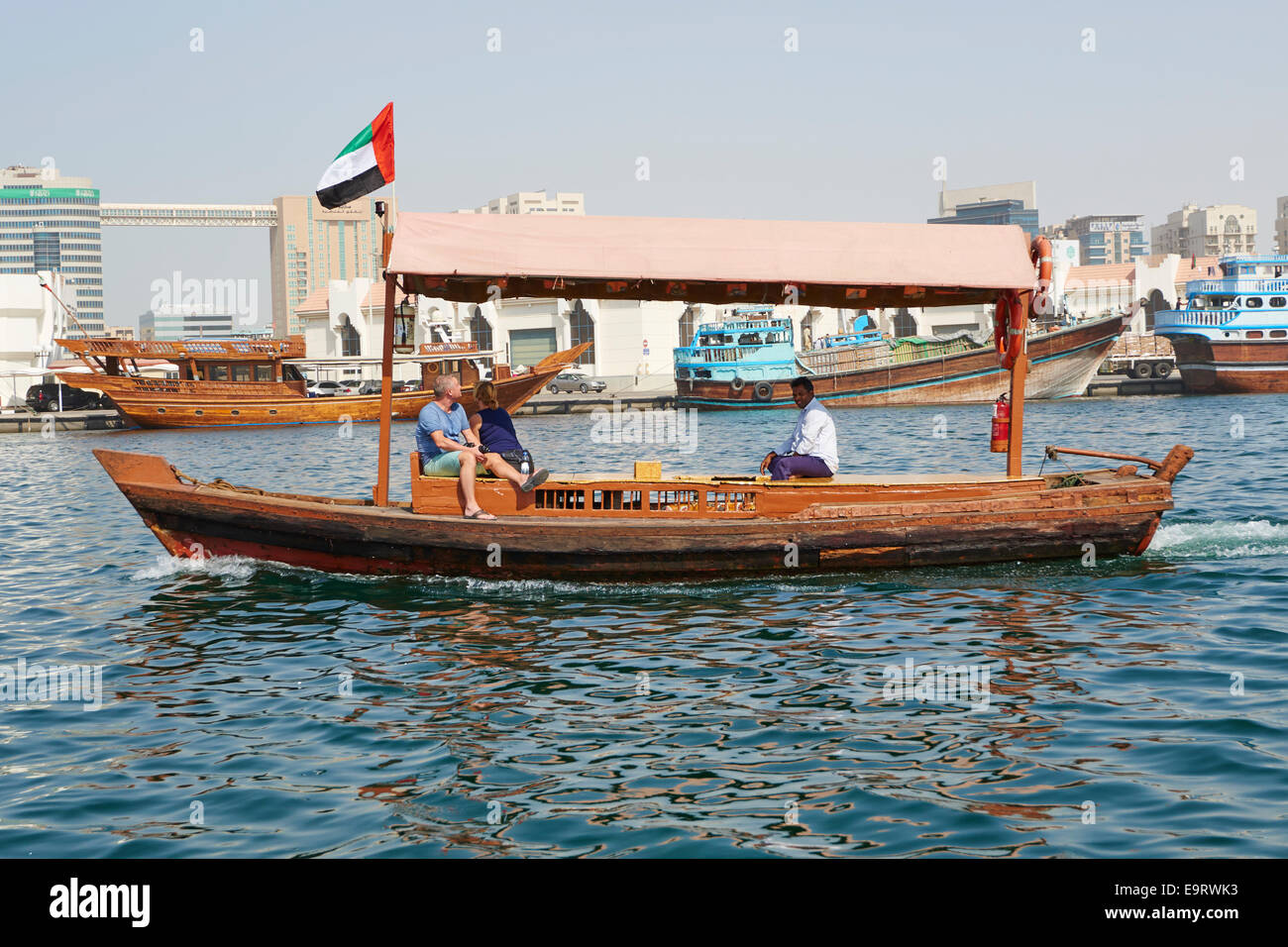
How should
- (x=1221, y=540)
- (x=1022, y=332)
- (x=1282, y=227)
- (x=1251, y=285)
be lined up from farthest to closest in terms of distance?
(x=1282, y=227), (x=1251, y=285), (x=1221, y=540), (x=1022, y=332)

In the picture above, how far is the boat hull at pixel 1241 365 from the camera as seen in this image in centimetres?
4647

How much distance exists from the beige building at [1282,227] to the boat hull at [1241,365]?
454ft

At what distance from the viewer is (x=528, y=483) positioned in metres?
11.8

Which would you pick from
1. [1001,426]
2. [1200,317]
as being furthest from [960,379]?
[1001,426]

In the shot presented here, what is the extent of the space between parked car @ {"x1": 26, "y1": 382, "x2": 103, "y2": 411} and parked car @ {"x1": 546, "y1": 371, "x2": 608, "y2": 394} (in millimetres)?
23090

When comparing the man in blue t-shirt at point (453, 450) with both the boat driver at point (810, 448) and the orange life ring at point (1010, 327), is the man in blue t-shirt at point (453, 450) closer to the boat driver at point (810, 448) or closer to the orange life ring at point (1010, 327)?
the boat driver at point (810, 448)

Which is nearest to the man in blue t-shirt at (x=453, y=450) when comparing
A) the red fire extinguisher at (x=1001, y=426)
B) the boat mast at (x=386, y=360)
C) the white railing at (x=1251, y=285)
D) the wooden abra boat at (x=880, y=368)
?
the boat mast at (x=386, y=360)

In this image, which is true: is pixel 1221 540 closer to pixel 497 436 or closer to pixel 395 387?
pixel 497 436

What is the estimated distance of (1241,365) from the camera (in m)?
46.5

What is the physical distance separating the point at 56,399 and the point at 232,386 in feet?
47.5

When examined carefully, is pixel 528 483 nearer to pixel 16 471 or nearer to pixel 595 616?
pixel 595 616

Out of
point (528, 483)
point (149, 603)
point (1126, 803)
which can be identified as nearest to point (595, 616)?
point (528, 483)

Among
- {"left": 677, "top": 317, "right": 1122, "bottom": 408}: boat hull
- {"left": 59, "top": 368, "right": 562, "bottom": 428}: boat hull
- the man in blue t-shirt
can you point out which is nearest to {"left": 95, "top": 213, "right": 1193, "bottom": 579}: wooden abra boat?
the man in blue t-shirt

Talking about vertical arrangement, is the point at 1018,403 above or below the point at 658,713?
above
